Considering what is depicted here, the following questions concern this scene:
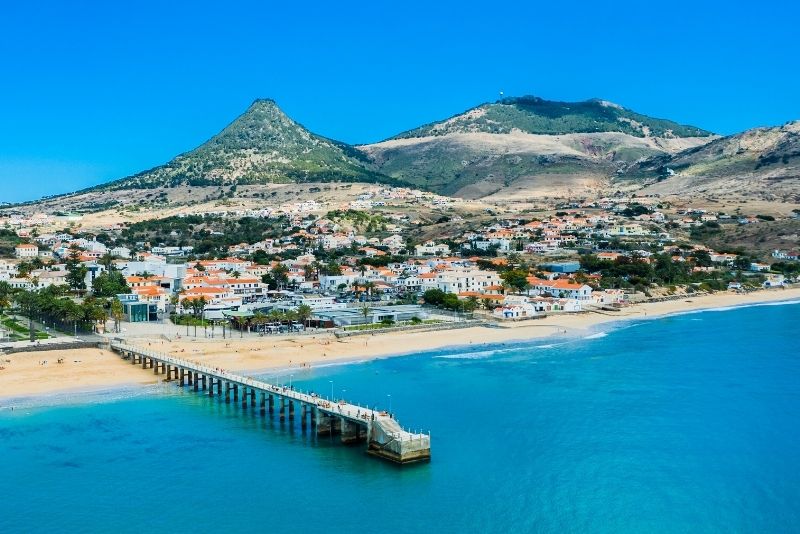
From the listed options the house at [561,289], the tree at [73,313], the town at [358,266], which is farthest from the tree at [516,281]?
the tree at [73,313]

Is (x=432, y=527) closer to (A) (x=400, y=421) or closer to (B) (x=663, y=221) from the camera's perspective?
(A) (x=400, y=421)

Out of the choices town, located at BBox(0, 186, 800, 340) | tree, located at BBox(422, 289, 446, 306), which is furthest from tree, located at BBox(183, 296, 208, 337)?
tree, located at BBox(422, 289, 446, 306)

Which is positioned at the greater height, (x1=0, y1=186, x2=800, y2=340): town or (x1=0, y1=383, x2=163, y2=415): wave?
(x1=0, y1=186, x2=800, y2=340): town

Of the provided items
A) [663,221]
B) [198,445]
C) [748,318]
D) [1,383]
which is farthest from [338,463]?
[663,221]

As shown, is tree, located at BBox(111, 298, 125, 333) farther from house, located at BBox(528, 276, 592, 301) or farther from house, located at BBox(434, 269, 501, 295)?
house, located at BBox(528, 276, 592, 301)

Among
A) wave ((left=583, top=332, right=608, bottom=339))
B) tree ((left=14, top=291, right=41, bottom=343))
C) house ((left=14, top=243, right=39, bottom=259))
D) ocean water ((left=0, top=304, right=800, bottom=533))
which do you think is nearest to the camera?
ocean water ((left=0, top=304, right=800, bottom=533))
